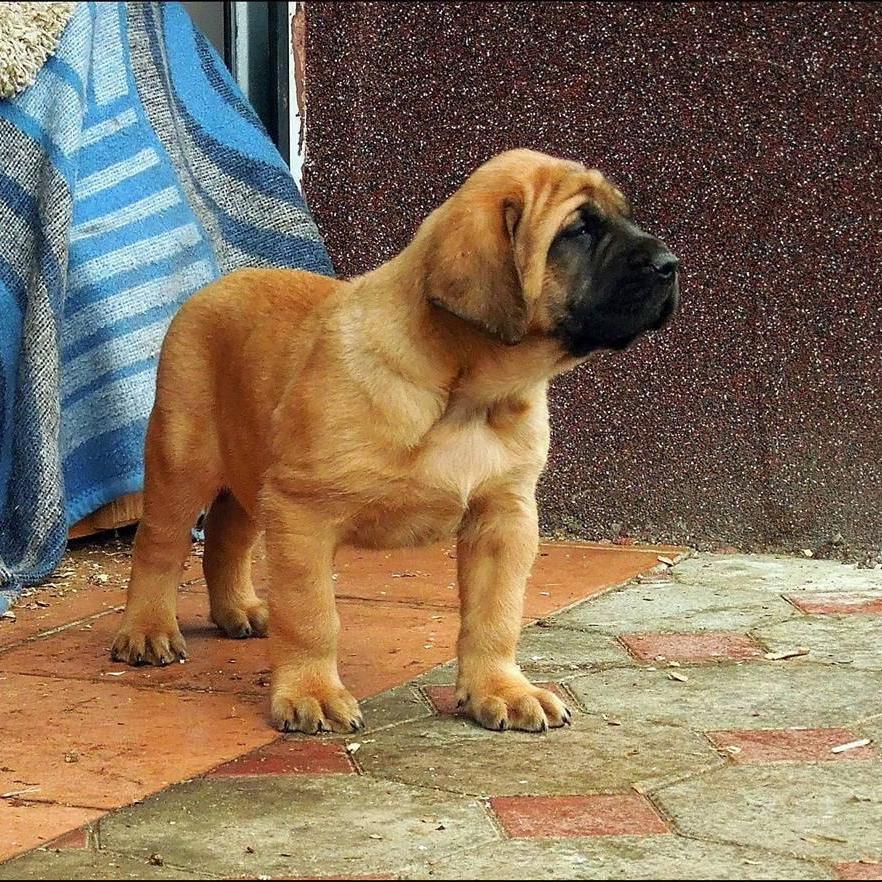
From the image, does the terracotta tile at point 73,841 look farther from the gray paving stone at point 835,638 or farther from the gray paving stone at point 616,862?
the gray paving stone at point 835,638

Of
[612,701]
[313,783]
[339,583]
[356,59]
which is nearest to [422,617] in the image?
[339,583]

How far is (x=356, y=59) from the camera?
19.0ft

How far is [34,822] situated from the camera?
2.90m

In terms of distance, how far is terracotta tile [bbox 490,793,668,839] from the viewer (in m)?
2.78

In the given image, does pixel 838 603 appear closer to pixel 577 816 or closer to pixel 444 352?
pixel 444 352

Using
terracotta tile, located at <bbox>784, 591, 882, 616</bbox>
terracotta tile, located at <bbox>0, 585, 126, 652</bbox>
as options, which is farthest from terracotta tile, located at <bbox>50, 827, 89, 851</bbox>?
terracotta tile, located at <bbox>784, 591, 882, 616</bbox>

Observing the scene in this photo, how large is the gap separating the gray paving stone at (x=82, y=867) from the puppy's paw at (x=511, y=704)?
100 cm

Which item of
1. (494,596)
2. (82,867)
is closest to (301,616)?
(494,596)

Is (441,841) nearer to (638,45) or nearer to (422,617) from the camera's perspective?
(422,617)

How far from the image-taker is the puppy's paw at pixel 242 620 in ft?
14.3

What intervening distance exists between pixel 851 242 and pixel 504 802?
2.81 meters

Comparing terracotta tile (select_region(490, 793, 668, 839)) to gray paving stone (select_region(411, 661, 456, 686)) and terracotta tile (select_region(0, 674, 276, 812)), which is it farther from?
gray paving stone (select_region(411, 661, 456, 686))

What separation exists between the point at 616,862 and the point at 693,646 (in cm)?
160

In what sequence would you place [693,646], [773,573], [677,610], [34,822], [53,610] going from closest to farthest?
[34,822], [693,646], [677,610], [53,610], [773,573]
